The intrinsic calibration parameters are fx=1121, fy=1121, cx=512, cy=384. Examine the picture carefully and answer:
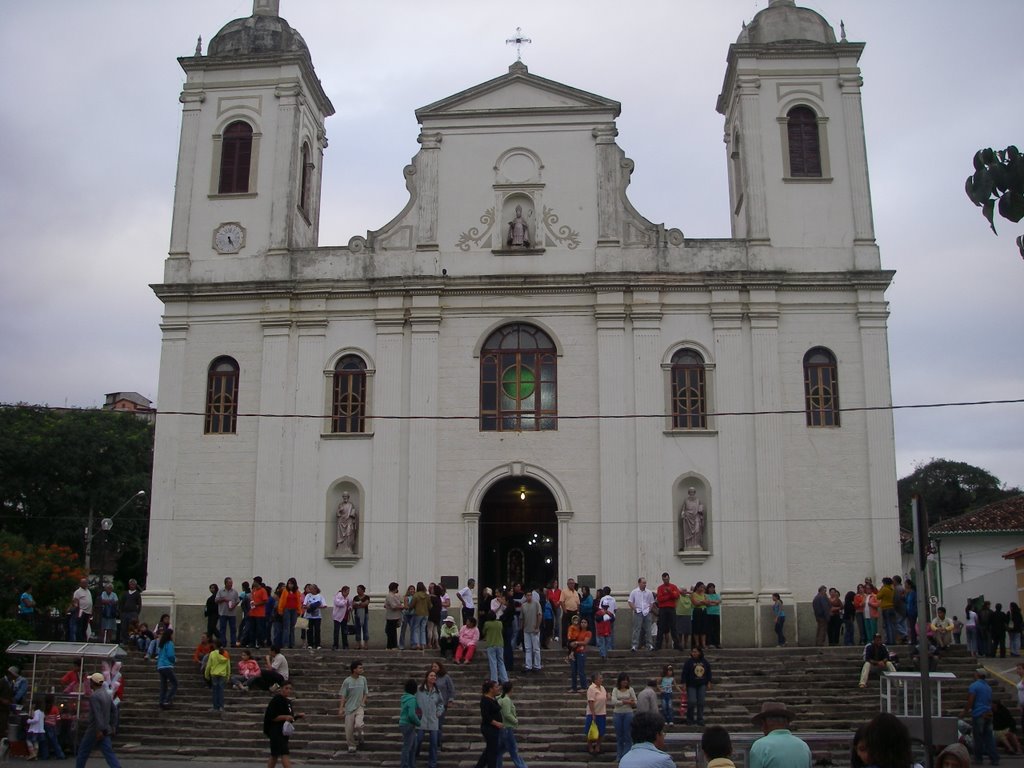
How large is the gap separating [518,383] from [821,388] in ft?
22.9

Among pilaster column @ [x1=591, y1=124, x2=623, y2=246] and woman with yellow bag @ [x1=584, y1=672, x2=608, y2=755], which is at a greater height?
pilaster column @ [x1=591, y1=124, x2=623, y2=246]

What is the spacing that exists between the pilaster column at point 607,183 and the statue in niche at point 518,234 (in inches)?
68.7

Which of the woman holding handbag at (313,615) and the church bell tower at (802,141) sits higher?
the church bell tower at (802,141)

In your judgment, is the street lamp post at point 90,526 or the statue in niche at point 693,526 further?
the street lamp post at point 90,526

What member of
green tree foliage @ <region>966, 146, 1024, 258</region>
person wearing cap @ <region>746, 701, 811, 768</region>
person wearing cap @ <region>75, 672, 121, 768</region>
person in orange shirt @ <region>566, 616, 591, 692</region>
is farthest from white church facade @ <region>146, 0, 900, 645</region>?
green tree foliage @ <region>966, 146, 1024, 258</region>

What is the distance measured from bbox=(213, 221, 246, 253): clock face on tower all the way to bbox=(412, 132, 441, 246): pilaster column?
4418 mm

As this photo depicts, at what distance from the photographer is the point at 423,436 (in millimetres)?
25781

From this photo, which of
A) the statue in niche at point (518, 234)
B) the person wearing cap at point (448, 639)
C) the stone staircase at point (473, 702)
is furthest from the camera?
the statue in niche at point (518, 234)

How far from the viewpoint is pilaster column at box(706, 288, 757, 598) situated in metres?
24.7

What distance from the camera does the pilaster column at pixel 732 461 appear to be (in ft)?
81.1

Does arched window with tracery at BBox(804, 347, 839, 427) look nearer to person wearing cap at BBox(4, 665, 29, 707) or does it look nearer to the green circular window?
the green circular window

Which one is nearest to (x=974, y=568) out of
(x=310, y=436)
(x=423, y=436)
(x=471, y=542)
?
(x=471, y=542)

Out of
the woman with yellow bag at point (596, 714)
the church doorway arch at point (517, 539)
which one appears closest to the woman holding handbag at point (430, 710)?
the woman with yellow bag at point (596, 714)

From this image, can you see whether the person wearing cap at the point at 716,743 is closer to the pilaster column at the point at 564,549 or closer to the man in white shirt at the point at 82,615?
the pilaster column at the point at 564,549
